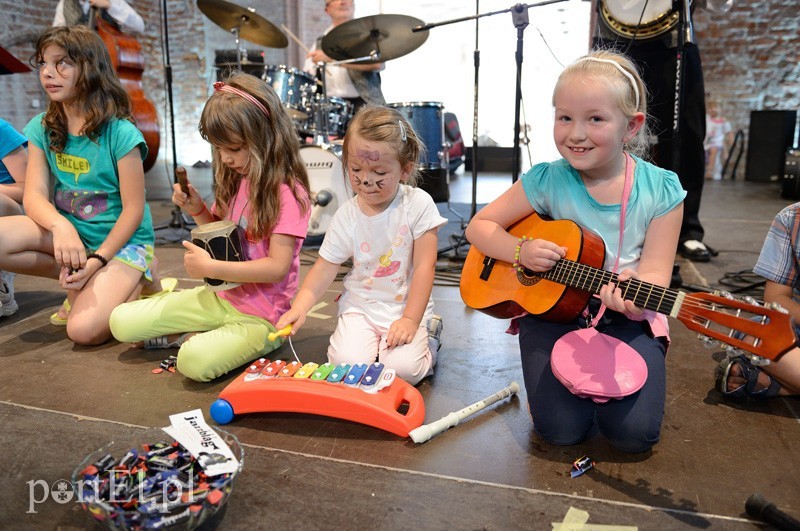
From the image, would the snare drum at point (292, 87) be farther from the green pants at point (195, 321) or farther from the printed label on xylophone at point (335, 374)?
the printed label on xylophone at point (335, 374)

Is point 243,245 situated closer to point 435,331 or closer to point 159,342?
point 159,342

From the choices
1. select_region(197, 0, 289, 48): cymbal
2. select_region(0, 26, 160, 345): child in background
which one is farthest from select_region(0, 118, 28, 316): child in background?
select_region(197, 0, 289, 48): cymbal

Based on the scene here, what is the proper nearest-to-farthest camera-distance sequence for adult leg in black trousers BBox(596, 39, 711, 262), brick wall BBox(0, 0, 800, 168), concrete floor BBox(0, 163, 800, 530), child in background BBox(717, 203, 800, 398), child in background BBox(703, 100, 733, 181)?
concrete floor BBox(0, 163, 800, 530) < child in background BBox(717, 203, 800, 398) < adult leg in black trousers BBox(596, 39, 711, 262) < brick wall BBox(0, 0, 800, 168) < child in background BBox(703, 100, 733, 181)

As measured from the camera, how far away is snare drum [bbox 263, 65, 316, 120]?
4273mm

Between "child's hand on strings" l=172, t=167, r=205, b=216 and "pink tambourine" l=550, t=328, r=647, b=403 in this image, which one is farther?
"child's hand on strings" l=172, t=167, r=205, b=216

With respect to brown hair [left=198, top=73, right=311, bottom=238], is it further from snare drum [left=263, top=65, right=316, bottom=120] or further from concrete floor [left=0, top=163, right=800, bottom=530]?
snare drum [left=263, top=65, right=316, bottom=120]

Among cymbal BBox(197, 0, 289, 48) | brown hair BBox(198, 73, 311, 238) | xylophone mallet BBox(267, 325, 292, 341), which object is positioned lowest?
xylophone mallet BBox(267, 325, 292, 341)

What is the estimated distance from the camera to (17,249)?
2.39m

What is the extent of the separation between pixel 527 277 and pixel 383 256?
500mm

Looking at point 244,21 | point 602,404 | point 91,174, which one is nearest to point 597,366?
point 602,404

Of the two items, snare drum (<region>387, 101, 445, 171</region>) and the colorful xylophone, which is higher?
snare drum (<region>387, 101, 445, 171</region>)

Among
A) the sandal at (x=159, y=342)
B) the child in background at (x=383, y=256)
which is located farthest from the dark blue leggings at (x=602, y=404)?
the sandal at (x=159, y=342)

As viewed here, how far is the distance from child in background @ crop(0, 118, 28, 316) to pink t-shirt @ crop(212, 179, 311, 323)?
981 millimetres

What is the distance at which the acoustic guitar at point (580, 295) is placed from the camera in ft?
4.01
